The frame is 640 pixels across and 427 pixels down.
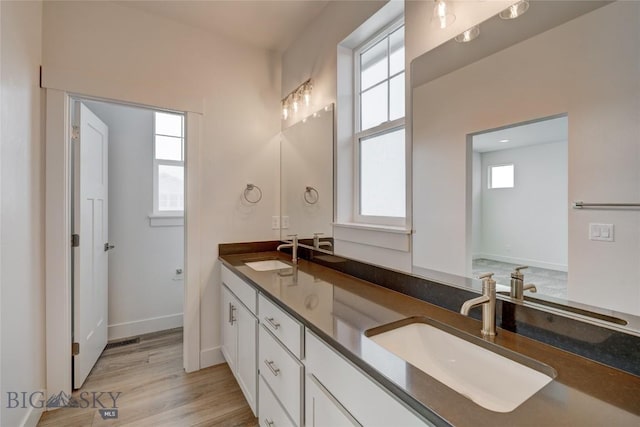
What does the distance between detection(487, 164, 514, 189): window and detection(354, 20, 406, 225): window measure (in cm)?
47

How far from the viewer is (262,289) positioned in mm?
1507

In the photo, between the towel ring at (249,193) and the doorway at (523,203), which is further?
the towel ring at (249,193)

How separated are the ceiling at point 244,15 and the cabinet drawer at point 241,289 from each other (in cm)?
184

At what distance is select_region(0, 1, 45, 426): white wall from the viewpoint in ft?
4.60

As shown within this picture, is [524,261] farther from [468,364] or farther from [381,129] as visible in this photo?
[381,129]

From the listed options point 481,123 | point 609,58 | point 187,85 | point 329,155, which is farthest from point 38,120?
point 609,58

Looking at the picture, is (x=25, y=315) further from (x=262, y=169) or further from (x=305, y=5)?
(x=305, y=5)

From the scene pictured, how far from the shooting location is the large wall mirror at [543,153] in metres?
0.77

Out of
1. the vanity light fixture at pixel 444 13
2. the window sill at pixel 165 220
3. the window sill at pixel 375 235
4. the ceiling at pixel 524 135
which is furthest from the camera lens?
the window sill at pixel 165 220

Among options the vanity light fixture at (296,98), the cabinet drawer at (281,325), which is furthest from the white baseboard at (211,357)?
the vanity light fixture at (296,98)

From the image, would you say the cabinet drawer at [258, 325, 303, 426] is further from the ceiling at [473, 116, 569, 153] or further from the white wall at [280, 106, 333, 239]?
the ceiling at [473, 116, 569, 153]

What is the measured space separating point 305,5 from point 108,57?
139cm

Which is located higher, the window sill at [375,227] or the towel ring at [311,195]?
the towel ring at [311,195]

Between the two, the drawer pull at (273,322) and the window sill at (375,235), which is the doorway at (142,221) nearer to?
the window sill at (375,235)
